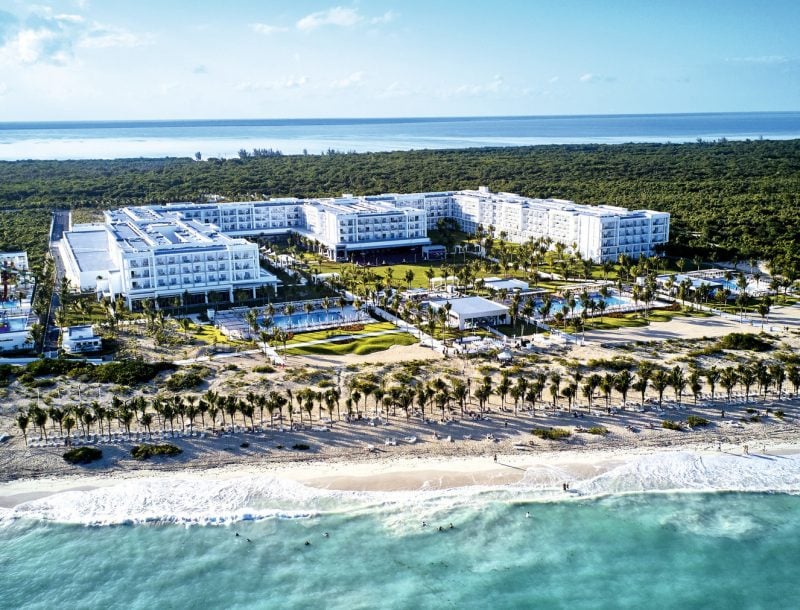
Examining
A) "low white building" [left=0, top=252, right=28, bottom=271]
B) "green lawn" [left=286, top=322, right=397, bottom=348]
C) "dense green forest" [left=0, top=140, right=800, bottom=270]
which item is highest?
"dense green forest" [left=0, top=140, right=800, bottom=270]

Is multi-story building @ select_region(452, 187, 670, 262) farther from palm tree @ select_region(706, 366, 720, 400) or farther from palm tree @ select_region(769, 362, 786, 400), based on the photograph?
palm tree @ select_region(769, 362, 786, 400)

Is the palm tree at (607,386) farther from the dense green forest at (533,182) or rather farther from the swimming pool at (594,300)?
the dense green forest at (533,182)

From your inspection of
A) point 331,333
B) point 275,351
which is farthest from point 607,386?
point 275,351

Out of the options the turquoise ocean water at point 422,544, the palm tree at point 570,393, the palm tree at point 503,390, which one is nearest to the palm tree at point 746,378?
the turquoise ocean water at point 422,544

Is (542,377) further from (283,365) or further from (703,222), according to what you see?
(703,222)

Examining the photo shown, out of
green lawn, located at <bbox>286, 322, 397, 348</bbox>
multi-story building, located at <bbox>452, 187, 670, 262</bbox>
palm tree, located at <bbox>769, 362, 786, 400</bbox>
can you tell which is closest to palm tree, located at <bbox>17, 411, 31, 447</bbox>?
green lawn, located at <bbox>286, 322, 397, 348</bbox>

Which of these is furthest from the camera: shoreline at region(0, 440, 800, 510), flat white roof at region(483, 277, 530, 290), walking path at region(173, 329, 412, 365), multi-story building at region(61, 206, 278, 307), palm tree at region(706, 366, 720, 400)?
flat white roof at region(483, 277, 530, 290)

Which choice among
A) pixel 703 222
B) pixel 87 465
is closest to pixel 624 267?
pixel 703 222
